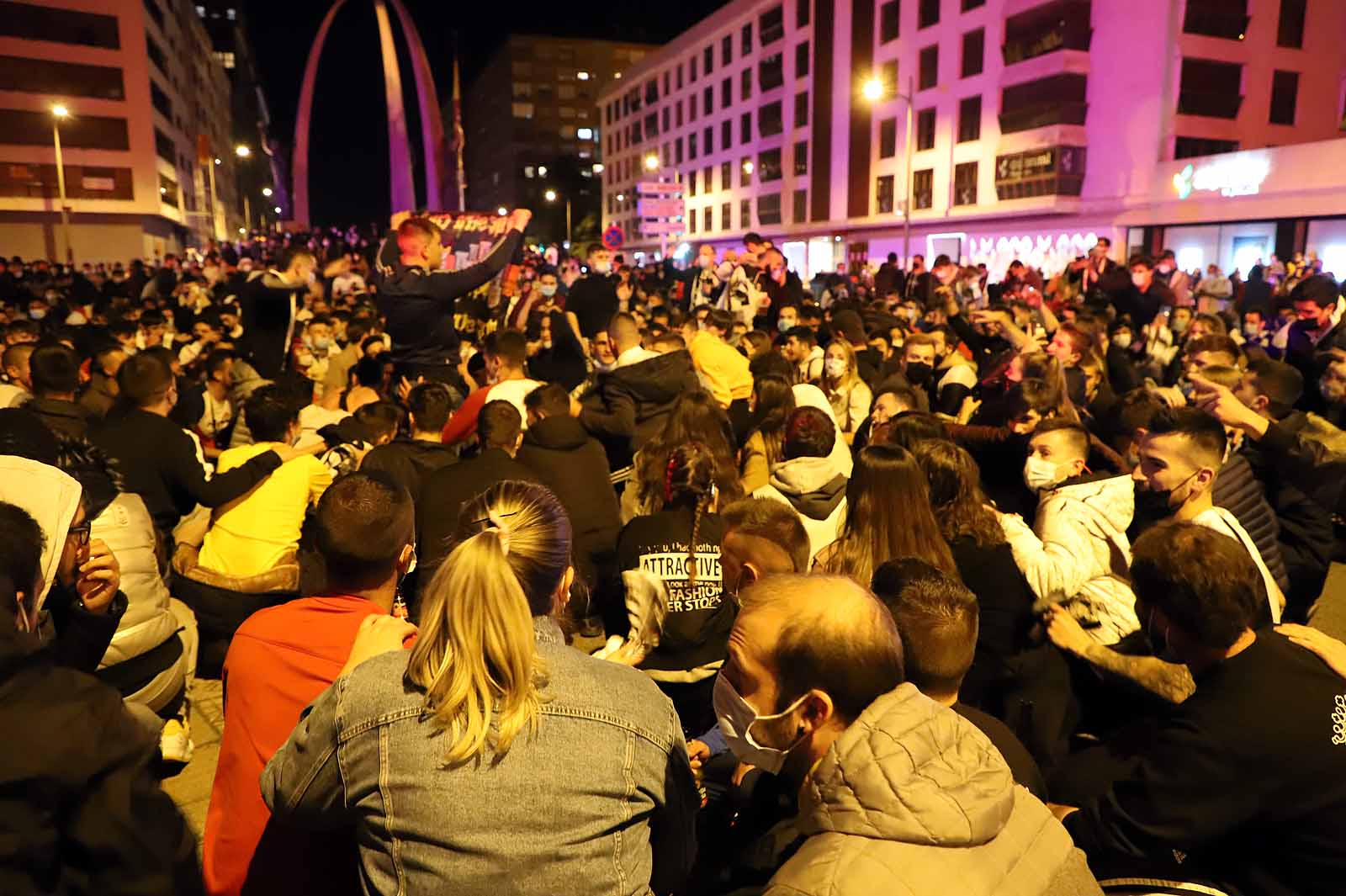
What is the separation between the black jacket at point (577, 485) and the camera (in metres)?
5.24

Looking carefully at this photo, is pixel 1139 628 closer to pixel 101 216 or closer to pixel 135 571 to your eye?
pixel 135 571

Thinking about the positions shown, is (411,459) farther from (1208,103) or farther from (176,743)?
(1208,103)

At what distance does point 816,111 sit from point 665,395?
46.2 metres

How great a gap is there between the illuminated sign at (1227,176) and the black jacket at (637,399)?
1012 inches

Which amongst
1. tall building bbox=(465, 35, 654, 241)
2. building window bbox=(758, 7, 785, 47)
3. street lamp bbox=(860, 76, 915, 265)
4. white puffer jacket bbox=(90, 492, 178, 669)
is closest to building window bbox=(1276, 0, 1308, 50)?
street lamp bbox=(860, 76, 915, 265)

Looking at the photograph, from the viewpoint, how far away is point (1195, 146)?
103ft

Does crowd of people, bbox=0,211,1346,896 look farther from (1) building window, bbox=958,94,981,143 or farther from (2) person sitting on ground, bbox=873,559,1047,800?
(1) building window, bbox=958,94,981,143

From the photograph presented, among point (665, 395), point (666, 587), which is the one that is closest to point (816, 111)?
point (665, 395)

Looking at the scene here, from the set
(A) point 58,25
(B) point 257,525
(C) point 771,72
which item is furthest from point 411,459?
(A) point 58,25

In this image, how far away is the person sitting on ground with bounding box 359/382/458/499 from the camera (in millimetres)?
4957

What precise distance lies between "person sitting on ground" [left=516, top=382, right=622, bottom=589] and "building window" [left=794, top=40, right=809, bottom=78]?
49.2 meters

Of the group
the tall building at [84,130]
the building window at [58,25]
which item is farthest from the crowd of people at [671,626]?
the building window at [58,25]

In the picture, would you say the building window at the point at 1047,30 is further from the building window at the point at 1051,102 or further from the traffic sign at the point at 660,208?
the traffic sign at the point at 660,208

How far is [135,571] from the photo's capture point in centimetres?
396
